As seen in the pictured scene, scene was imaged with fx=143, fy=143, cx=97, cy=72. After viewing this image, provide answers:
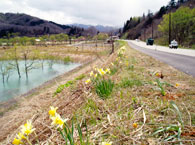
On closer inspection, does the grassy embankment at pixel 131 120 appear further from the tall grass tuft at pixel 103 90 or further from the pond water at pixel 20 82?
the pond water at pixel 20 82

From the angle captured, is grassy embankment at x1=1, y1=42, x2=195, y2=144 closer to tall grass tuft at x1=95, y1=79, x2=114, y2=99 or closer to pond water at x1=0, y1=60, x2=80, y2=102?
tall grass tuft at x1=95, y1=79, x2=114, y2=99

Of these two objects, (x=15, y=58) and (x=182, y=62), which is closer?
(x=182, y=62)

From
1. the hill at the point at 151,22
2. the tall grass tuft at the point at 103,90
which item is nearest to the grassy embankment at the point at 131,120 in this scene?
the tall grass tuft at the point at 103,90

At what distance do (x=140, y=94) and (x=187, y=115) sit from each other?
995 millimetres

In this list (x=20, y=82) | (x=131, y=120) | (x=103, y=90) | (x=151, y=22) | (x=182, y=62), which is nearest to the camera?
(x=131, y=120)

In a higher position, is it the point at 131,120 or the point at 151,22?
the point at 151,22

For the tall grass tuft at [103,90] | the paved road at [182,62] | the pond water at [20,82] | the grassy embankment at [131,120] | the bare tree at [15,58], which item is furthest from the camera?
the bare tree at [15,58]

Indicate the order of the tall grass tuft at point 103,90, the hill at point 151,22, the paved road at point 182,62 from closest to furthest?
1. the tall grass tuft at point 103,90
2. the paved road at point 182,62
3. the hill at point 151,22

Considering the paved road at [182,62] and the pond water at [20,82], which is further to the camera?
the pond water at [20,82]

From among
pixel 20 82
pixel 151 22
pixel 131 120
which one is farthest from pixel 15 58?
pixel 151 22

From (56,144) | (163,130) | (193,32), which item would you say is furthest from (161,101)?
(193,32)

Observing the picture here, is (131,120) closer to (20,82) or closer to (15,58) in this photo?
(20,82)

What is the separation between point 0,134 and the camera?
3.95 meters

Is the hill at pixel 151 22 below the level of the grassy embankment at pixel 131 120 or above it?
above
